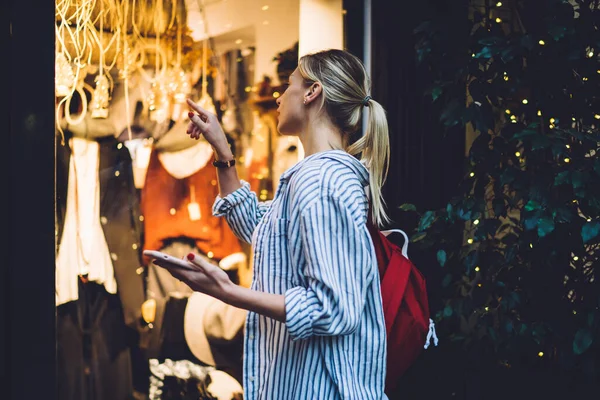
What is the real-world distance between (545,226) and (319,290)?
56.7 inches

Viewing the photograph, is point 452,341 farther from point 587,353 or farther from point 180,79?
point 180,79

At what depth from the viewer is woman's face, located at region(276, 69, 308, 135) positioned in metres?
2.00

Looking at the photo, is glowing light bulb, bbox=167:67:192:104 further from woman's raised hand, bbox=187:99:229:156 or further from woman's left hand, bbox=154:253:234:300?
woman's left hand, bbox=154:253:234:300

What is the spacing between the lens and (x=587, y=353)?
3.02 meters

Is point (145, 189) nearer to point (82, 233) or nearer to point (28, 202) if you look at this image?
point (82, 233)

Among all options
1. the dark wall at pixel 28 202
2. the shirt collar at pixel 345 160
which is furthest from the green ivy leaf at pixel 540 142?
the dark wall at pixel 28 202

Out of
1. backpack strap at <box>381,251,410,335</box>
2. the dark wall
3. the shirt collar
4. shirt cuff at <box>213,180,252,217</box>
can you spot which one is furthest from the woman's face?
the dark wall

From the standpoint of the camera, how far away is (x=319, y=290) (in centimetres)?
168

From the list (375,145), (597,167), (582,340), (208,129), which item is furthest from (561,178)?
(208,129)

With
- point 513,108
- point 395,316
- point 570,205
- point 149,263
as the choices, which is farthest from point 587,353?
point 149,263

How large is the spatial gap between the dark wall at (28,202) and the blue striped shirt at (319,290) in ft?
2.52

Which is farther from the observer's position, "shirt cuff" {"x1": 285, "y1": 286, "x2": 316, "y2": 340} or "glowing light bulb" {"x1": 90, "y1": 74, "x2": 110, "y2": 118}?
"glowing light bulb" {"x1": 90, "y1": 74, "x2": 110, "y2": 118}

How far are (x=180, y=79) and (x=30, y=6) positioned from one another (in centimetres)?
128

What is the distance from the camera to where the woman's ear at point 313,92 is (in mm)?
1969
